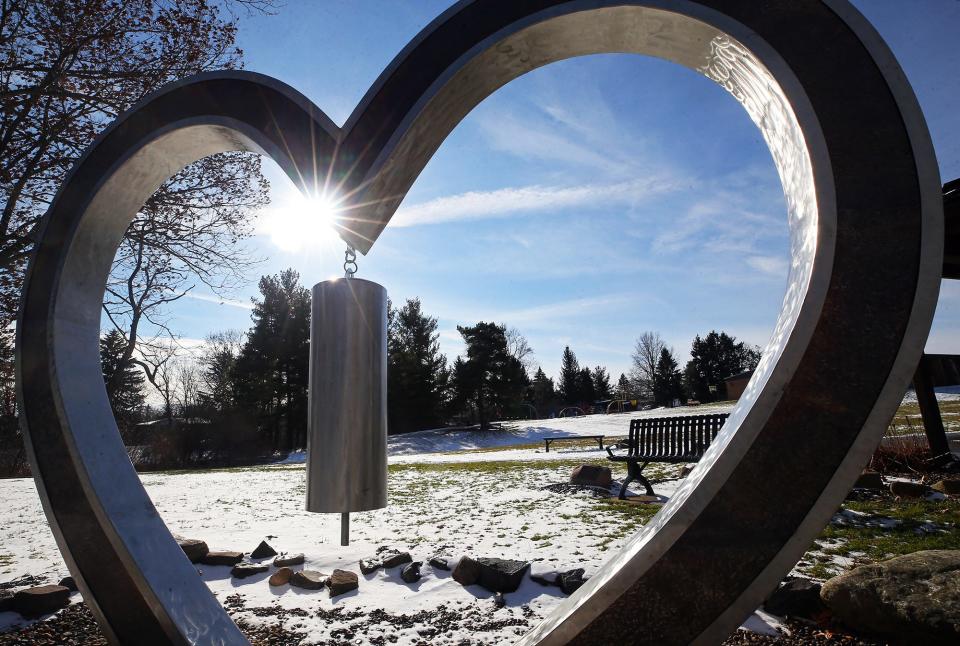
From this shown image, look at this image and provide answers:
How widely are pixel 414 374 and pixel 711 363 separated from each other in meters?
45.8

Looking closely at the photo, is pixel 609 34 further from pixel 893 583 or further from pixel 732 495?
pixel 893 583

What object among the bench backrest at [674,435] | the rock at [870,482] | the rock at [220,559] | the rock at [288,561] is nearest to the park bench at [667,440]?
the bench backrest at [674,435]

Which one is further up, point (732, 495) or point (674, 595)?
point (732, 495)

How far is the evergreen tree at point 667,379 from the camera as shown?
64.1m

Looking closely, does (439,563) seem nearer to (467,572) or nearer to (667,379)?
(467,572)

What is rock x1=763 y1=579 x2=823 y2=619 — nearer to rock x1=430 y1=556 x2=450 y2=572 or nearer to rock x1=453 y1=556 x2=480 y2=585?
rock x1=453 y1=556 x2=480 y2=585

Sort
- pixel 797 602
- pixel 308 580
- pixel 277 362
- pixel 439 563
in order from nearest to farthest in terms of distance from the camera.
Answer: pixel 797 602, pixel 308 580, pixel 439 563, pixel 277 362

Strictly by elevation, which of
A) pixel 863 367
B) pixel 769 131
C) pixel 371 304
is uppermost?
pixel 769 131

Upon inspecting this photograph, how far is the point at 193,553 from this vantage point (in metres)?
5.20

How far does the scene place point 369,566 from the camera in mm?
4863

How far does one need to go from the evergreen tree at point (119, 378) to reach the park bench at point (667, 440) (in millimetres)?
6797

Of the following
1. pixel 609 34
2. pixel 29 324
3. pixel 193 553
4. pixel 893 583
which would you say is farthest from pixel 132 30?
pixel 893 583

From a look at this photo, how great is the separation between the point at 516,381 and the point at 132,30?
34681mm

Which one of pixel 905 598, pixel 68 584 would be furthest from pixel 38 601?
pixel 905 598
